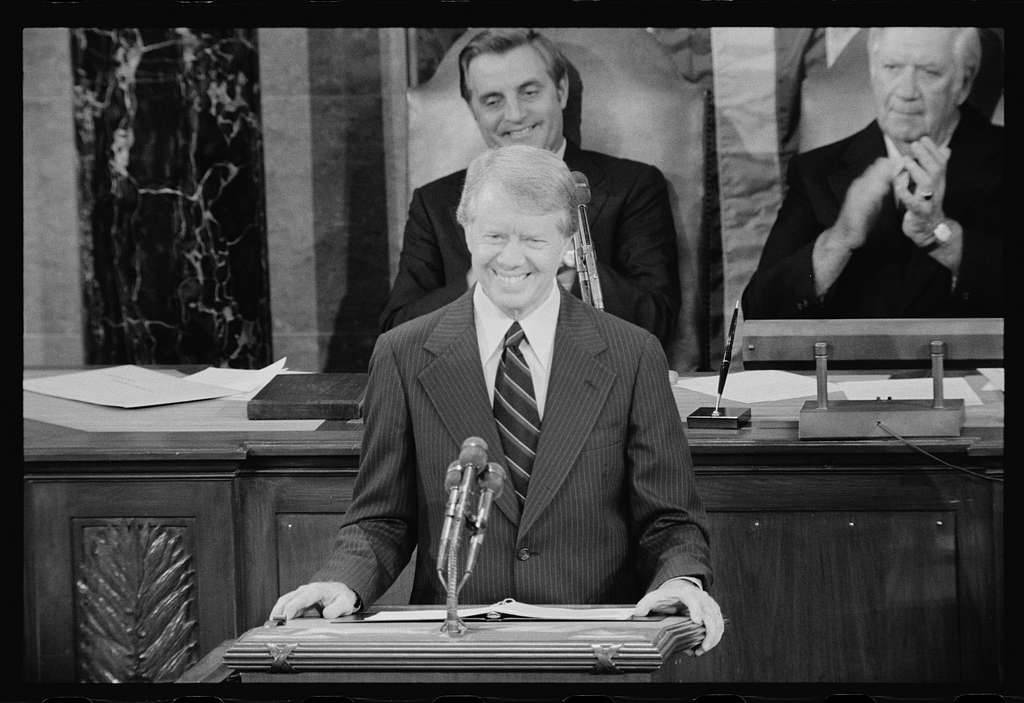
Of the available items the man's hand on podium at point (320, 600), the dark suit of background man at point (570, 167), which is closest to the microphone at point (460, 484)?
the man's hand on podium at point (320, 600)

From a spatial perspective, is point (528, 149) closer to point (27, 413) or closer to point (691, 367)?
point (27, 413)

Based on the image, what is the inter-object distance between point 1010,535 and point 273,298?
3.21m

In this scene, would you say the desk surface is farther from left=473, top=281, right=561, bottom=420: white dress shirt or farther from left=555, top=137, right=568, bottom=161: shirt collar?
left=555, top=137, right=568, bottom=161: shirt collar

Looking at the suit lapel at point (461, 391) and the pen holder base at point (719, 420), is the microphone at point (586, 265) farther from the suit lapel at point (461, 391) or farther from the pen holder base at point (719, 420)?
the suit lapel at point (461, 391)

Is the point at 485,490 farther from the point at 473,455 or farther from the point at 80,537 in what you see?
the point at 80,537

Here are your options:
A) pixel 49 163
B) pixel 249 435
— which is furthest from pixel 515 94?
pixel 249 435

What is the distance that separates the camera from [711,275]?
20.5ft

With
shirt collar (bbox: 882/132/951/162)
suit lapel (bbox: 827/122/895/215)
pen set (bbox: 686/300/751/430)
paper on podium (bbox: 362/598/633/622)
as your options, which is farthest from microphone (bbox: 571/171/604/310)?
shirt collar (bbox: 882/132/951/162)

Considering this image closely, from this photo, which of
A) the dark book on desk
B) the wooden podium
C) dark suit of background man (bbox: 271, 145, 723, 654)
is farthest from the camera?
the dark book on desk

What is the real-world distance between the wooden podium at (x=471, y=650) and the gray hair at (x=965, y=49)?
3806 mm

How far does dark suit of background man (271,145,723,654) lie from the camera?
318 cm

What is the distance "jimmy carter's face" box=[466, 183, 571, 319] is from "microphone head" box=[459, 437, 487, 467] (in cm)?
50
